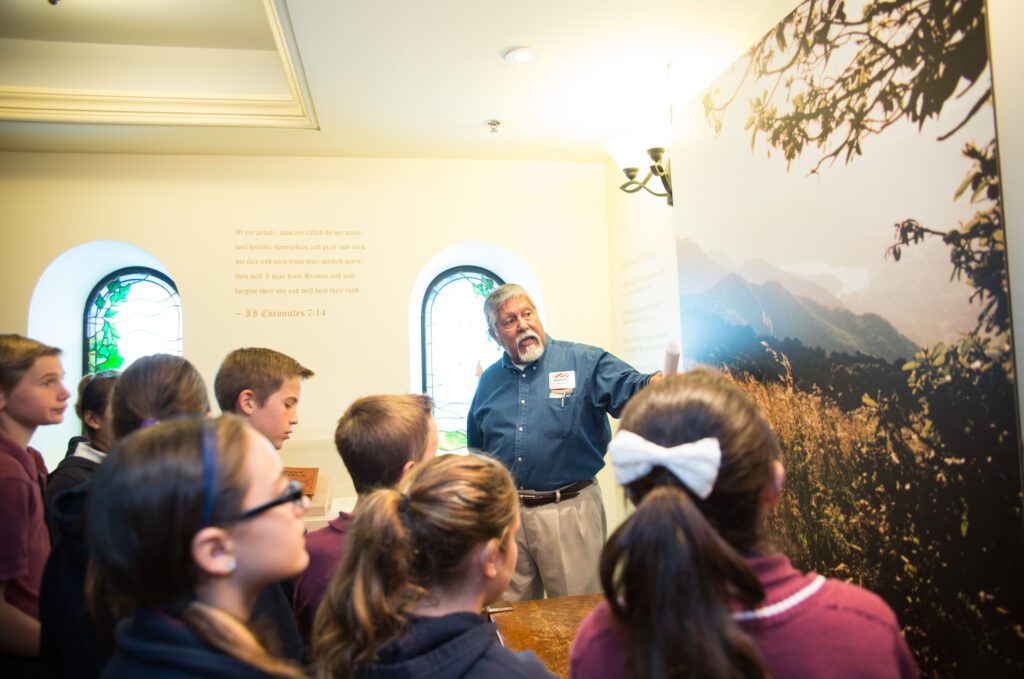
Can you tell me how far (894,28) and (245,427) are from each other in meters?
1.71

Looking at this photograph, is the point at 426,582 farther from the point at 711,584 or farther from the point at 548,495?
the point at 548,495

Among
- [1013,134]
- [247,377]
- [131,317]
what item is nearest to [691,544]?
[1013,134]

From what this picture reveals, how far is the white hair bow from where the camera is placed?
93 centimetres

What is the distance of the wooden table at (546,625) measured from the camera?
67.0 inches

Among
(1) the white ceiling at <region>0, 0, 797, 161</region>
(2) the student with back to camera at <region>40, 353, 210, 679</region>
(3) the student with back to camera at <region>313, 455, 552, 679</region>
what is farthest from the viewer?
(1) the white ceiling at <region>0, 0, 797, 161</region>

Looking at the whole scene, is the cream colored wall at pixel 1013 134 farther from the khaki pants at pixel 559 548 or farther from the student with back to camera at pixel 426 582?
the khaki pants at pixel 559 548

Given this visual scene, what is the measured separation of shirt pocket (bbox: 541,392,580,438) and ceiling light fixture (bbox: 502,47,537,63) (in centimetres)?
144

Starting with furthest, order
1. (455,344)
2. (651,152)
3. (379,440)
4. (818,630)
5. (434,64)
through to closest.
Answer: (455,344)
(651,152)
(434,64)
(379,440)
(818,630)

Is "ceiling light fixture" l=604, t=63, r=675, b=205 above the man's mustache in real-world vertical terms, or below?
above

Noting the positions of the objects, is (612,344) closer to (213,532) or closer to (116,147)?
(116,147)

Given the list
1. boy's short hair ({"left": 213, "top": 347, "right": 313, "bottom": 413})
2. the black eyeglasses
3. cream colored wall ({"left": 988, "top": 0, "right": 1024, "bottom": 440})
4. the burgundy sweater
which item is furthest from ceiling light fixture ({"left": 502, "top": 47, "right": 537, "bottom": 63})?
the burgundy sweater

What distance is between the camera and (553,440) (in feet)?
9.94

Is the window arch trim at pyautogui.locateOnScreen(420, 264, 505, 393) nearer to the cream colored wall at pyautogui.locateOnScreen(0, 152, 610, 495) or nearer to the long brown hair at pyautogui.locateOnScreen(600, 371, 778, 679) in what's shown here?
the cream colored wall at pyautogui.locateOnScreen(0, 152, 610, 495)

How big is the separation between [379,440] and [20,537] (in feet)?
2.91
